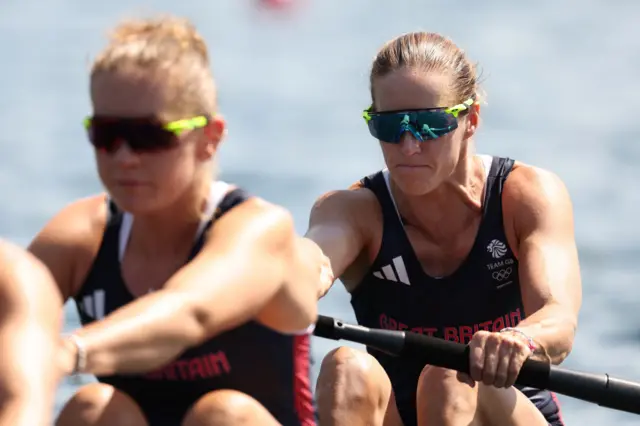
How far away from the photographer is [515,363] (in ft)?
13.5

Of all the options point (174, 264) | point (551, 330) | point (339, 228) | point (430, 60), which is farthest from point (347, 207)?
point (174, 264)

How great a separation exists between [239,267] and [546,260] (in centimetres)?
157

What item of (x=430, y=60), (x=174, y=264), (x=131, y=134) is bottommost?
(x=174, y=264)

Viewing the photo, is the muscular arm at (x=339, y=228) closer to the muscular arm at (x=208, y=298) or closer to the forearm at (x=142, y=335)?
the muscular arm at (x=208, y=298)

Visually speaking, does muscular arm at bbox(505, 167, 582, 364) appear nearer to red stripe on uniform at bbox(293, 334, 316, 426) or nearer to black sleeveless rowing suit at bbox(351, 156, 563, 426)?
black sleeveless rowing suit at bbox(351, 156, 563, 426)

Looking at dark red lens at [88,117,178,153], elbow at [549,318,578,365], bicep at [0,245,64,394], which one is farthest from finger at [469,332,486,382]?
bicep at [0,245,64,394]

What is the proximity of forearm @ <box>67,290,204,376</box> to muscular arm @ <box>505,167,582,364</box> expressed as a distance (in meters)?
1.47

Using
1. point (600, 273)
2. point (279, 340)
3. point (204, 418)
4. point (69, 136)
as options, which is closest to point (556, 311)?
point (279, 340)

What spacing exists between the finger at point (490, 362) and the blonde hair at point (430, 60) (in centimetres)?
88

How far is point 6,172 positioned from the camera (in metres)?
14.2

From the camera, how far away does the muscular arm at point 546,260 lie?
4.37 meters

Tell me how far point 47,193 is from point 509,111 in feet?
16.8

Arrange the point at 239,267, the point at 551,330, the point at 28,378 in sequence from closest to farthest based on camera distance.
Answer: the point at 28,378
the point at 239,267
the point at 551,330

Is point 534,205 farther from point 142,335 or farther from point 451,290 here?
point 142,335
